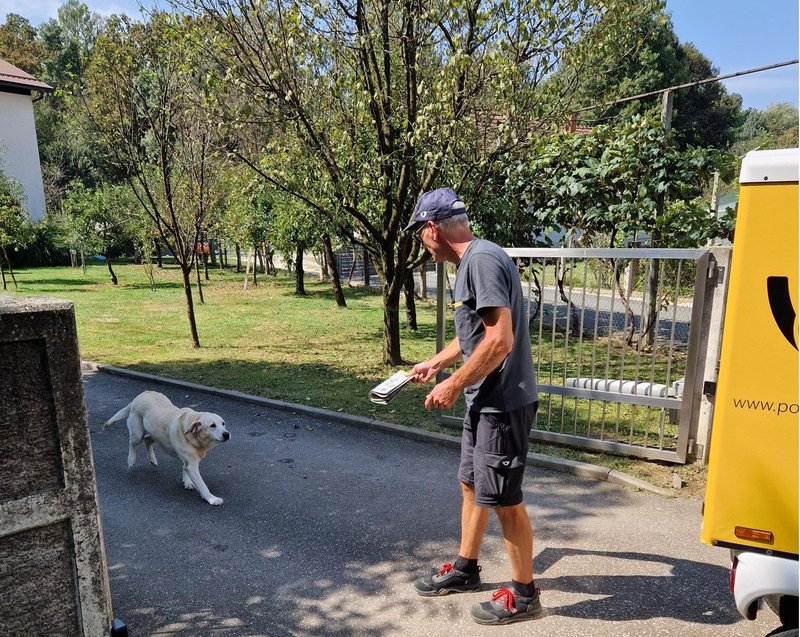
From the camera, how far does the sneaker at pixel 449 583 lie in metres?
3.26

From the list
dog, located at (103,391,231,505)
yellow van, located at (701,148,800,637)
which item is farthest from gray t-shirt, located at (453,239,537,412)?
dog, located at (103,391,231,505)

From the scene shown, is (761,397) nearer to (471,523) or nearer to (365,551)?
(471,523)

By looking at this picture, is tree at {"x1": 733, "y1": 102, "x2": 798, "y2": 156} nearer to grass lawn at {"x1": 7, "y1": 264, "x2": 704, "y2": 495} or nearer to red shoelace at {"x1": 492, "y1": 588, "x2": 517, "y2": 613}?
grass lawn at {"x1": 7, "y1": 264, "x2": 704, "y2": 495}

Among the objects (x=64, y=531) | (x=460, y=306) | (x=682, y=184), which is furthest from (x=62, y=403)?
(x=682, y=184)

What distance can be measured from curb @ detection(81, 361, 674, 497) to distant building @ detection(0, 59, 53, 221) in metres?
34.2

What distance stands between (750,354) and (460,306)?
1.33 meters

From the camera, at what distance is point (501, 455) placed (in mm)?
2895

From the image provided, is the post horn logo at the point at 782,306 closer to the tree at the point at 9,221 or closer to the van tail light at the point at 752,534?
the van tail light at the point at 752,534

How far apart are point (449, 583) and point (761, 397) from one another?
6.66ft

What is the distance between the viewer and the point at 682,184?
26.6 ft

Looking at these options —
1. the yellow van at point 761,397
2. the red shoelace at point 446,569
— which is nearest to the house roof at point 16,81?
the red shoelace at point 446,569

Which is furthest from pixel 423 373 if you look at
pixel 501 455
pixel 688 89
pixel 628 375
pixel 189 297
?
pixel 688 89

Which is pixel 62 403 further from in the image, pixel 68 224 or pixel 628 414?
pixel 68 224

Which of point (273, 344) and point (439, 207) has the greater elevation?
point (439, 207)
